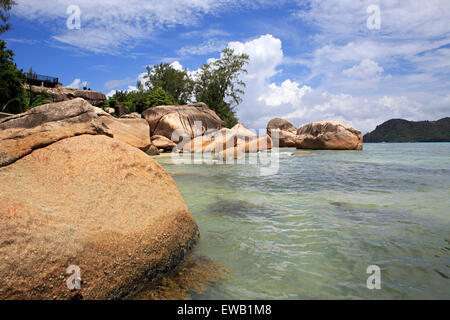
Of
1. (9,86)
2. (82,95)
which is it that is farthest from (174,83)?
(9,86)

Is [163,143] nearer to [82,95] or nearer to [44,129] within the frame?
[44,129]

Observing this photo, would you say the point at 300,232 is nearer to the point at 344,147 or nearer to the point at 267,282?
the point at 267,282

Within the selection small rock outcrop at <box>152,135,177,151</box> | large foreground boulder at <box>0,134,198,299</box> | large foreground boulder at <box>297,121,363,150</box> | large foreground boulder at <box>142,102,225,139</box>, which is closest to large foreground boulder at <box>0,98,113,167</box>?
large foreground boulder at <box>0,134,198,299</box>

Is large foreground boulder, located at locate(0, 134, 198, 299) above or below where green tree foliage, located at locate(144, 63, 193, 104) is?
below

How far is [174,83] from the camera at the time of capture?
142ft

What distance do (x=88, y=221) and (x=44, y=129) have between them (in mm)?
1794

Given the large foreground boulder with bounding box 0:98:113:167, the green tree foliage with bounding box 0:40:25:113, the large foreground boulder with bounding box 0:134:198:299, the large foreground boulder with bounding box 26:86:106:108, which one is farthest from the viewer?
the large foreground boulder with bounding box 26:86:106:108

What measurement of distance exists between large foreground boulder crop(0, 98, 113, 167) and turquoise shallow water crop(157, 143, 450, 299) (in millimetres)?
1977

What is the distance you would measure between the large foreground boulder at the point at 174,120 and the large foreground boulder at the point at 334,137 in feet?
29.0

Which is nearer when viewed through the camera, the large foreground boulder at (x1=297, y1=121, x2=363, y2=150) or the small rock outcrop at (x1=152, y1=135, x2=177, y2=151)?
Result: the small rock outcrop at (x1=152, y1=135, x2=177, y2=151)

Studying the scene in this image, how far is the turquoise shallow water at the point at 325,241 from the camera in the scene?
90.2 inches

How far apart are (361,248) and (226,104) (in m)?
35.5

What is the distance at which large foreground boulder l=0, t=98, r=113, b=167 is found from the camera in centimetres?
297

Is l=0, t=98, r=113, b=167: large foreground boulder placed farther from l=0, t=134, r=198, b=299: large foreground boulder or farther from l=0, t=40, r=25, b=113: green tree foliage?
l=0, t=40, r=25, b=113: green tree foliage
